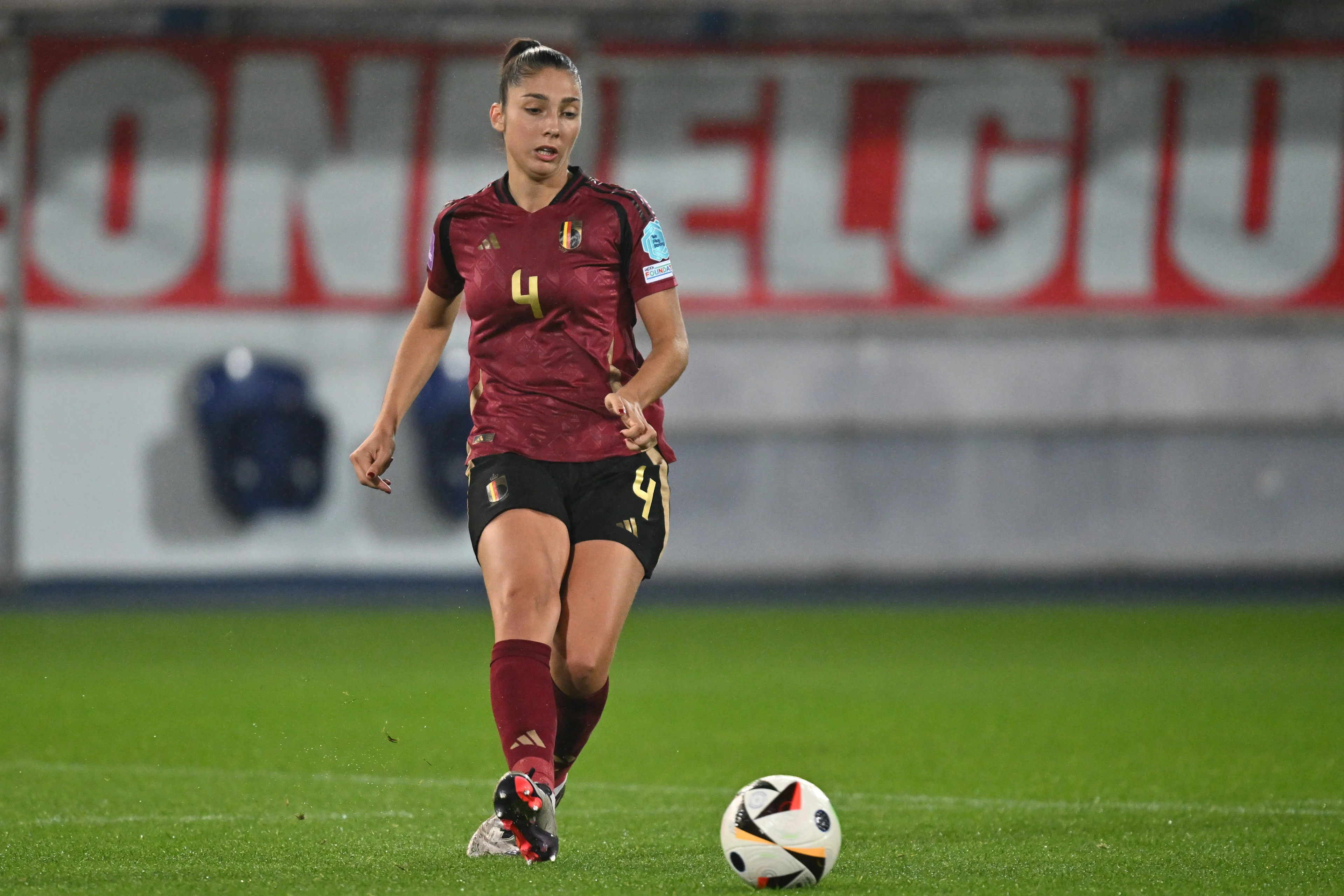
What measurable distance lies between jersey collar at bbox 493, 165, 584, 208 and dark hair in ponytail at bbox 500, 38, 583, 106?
202 millimetres

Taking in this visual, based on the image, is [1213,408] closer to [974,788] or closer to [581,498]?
[974,788]

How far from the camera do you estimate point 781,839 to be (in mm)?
4109

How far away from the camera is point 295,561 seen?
555 inches

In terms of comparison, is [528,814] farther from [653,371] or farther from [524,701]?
[653,371]

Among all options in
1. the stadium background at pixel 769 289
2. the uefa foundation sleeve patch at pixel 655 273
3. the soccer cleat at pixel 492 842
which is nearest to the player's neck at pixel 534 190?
the uefa foundation sleeve patch at pixel 655 273

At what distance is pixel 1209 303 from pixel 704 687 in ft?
23.1

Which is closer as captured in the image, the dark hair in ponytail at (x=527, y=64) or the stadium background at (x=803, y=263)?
the dark hair in ponytail at (x=527, y=64)

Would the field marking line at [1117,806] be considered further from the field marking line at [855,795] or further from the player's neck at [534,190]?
the player's neck at [534,190]

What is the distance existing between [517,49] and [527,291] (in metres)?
0.62

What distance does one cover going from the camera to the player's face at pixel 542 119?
4.49 m

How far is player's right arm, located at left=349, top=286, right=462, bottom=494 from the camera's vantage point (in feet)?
15.4

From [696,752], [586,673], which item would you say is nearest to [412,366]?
[586,673]

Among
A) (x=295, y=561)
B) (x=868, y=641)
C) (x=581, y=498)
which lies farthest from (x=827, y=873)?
(x=295, y=561)

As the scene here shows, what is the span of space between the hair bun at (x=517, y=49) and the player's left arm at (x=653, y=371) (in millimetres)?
674
